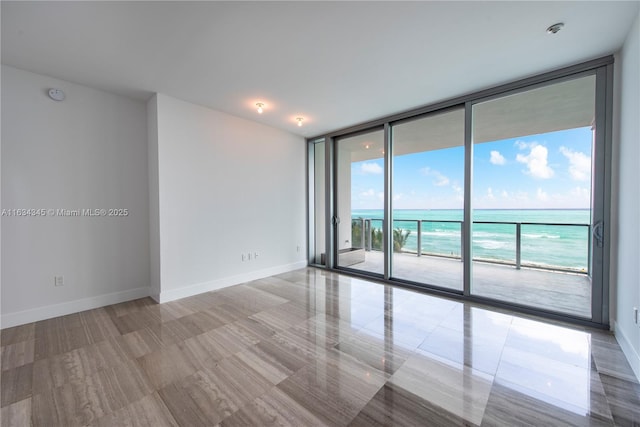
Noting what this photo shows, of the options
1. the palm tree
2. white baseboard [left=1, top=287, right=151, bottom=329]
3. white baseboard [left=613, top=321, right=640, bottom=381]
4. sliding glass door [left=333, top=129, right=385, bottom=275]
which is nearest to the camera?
white baseboard [left=613, top=321, right=640, bottom=381]

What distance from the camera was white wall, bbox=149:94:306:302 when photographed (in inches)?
130

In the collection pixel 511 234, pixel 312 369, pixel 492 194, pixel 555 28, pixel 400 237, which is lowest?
pixel 312 369

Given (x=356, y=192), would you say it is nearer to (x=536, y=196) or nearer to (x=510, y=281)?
(x=510, y=281)

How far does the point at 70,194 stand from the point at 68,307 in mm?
1349

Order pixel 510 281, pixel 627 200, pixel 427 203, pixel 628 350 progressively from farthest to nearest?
1. pixel 427 203
2. pixel 510 281
3. pixel 627 200
4. pixel 628 350

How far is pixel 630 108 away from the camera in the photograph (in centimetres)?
207

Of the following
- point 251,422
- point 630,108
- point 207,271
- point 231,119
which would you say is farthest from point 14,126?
point 630,108

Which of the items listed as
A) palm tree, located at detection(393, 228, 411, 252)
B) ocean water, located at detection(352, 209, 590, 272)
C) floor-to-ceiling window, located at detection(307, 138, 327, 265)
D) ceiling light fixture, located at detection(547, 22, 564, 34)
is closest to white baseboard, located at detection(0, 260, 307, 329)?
floor-to-ceiling window, located at detection(307, 138, 327, 265)

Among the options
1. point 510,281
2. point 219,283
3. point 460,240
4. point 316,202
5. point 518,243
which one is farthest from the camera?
point 460,240

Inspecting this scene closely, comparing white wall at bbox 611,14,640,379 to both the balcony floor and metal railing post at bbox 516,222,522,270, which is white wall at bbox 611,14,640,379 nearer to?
the balcony floor

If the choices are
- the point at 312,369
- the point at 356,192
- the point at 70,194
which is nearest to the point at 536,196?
the point at 356,192

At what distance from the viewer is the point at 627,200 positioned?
2.10 metres

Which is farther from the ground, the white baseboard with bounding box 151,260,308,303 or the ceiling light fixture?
the ceiling light fixture

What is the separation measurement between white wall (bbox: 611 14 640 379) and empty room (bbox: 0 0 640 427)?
30 millimetres
